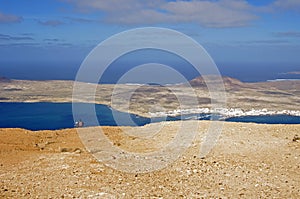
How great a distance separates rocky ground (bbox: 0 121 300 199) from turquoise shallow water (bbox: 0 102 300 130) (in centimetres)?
6509

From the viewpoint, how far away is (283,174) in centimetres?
998

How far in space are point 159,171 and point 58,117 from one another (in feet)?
288

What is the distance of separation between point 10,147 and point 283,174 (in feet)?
30.5

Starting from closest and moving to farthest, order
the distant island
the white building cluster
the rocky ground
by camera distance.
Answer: the rocky ground < the white building cluster < the distant island

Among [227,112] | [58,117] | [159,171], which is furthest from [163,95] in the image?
[159,171]

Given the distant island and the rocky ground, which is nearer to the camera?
the rocky ground

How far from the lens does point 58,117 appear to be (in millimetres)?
94562

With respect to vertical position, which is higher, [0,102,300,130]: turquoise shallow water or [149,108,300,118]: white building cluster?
[149,108,300,118]: white building cluster

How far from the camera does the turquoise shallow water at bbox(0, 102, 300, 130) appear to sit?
275 ft

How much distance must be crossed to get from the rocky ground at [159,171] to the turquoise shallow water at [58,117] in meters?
65.1

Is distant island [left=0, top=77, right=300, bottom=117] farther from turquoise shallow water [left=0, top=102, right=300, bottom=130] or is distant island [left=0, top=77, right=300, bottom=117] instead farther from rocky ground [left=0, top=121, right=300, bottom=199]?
rocky ground [left=0, top=121, right=300, bottom=199]

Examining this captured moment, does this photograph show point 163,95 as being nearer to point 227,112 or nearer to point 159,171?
point 227,112

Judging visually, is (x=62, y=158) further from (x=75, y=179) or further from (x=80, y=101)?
(x=80, y=101)

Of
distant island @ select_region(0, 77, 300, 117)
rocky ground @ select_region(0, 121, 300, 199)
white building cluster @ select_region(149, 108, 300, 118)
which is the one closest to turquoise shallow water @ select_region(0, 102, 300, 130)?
white building cluster @ select_region(149, 108, 300, 118)
